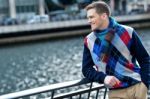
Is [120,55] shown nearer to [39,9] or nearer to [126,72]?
[126,72]

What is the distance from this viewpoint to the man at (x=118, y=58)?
370 cm

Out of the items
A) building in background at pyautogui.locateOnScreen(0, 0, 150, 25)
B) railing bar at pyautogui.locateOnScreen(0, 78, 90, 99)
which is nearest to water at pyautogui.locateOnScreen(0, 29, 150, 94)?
building in background at pyautogui.locateOnScreen(0, 0, 150, 25)

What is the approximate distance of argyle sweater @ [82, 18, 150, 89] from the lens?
3.71 m

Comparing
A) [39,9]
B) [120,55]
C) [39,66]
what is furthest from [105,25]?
[39,9]

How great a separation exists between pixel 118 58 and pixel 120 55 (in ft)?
0.10

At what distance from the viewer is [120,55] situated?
3717mm

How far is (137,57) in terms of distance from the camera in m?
3.76

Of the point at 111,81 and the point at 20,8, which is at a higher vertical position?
the point at 111,81

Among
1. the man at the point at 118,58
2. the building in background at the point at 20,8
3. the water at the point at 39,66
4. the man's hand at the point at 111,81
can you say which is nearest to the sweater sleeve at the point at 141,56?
the man at the point at 118,58

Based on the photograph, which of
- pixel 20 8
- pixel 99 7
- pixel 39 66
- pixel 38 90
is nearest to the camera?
pixel 38 90

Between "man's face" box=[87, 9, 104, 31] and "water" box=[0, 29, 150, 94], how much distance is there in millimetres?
20341

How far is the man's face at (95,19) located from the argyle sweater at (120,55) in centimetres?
6

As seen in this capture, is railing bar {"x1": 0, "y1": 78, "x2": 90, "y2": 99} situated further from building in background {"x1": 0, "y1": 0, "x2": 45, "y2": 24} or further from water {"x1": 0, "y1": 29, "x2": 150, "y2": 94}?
building in background {"x1": 0, "y1": 0, "x2": 45, "y2": 24}

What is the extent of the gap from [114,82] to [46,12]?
230ft
